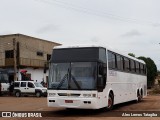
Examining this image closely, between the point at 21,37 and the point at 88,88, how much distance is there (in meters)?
40.2

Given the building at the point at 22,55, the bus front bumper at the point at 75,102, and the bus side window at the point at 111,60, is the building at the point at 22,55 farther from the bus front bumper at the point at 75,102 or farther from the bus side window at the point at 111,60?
the bus front bumper at the point at 75,102

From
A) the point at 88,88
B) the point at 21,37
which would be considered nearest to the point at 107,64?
the point at 88,88

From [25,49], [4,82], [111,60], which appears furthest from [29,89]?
[111,60]

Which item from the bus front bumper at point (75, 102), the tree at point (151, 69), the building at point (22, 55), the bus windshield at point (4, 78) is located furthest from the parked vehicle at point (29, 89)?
the tree at point (151, 69)

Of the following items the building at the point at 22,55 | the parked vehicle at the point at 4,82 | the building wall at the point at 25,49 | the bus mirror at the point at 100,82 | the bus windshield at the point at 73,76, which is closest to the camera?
the bus windshield at the point at 73,76

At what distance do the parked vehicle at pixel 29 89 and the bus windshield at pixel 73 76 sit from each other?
20.8m

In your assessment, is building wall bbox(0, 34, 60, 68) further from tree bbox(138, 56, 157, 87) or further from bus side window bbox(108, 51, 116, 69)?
bus side window bbox(108, 51, 116, 69)

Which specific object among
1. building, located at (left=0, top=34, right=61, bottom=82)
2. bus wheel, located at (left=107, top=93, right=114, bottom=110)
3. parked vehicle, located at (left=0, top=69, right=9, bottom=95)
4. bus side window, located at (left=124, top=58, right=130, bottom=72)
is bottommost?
bus wheel, located at (left=107, top=93, right=114, bottom=110)

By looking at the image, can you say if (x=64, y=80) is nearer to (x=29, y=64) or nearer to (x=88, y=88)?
(x=88, y=88)

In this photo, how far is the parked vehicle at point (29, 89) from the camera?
37.5 m

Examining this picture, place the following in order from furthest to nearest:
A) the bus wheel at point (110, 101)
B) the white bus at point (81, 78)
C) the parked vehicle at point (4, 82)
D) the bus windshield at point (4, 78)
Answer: the bus windshield at point (4, 78)
the parked vehicle at point (4, 82)
the bus wheel at point (110, 101)
the white bus at point (81, 78)

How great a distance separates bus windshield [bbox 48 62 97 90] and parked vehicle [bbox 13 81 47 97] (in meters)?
20.8

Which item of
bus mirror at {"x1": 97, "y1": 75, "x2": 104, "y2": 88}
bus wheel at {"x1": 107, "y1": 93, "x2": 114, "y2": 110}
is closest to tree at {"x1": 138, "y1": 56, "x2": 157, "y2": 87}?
bus wheel at {"x1": 107, "y1": 93, "x2": 114, "y2": 110}

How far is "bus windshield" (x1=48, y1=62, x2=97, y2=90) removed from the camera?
16375 mm
